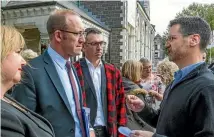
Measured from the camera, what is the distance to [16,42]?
1647 millimetres

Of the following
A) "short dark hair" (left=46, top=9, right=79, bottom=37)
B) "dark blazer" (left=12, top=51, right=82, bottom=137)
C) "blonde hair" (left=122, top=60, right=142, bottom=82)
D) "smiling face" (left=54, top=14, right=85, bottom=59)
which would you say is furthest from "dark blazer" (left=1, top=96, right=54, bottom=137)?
"blonde hair" (left=122, top=60, right=142, bottom=82)

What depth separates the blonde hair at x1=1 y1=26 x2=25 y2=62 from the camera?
1558 mm

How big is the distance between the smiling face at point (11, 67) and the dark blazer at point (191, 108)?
1036 millimetres

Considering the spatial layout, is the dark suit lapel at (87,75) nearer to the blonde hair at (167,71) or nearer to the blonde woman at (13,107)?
the blonde woman at (13,107)

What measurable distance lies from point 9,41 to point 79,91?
1.13m

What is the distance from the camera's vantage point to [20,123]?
144cm

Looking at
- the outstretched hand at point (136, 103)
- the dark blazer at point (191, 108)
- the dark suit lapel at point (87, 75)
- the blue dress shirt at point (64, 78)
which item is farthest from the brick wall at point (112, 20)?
the dark blazer at point (191, 108)

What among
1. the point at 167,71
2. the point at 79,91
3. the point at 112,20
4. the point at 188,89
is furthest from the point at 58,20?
the point at 112,20

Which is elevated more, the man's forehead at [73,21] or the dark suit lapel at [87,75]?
the man's forehead at [73,21]

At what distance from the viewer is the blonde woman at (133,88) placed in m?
3.92

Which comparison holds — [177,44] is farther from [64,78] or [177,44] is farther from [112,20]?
[112,20]

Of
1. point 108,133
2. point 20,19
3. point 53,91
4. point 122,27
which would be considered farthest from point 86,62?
point 122,27

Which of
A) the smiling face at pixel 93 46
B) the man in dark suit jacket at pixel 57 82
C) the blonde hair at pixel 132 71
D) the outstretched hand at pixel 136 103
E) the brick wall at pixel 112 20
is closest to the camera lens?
the man in dark suit jacket at pixel 57 82

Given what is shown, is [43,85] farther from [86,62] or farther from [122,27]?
[122,27]
